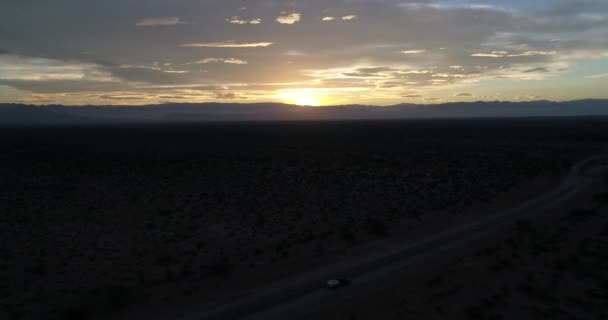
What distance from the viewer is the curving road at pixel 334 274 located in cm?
1015

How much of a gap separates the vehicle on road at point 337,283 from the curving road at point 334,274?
0.58 feet

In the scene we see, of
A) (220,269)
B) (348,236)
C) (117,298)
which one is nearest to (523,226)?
(348,236)

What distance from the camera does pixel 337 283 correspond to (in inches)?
444

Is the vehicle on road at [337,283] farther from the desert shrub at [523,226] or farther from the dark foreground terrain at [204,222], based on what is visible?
the desert shrub at [523,226]

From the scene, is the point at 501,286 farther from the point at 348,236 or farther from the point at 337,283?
the point at 348,236

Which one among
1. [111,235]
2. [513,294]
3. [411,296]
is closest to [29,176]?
[111,235]

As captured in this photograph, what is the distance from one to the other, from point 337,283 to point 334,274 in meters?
1.13

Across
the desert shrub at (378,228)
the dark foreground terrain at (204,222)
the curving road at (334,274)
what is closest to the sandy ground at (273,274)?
the dark foreground terrain at (204,222)

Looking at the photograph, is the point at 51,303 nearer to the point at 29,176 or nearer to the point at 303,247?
the point at 303,247

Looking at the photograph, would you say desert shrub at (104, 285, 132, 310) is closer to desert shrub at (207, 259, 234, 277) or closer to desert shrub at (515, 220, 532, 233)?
desert shrub at (207, 259, 234, 277)

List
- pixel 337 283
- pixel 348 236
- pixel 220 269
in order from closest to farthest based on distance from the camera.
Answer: pixel 337 283 < pixel 220 269 < pixel 348 236

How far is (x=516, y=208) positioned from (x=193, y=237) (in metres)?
16.2

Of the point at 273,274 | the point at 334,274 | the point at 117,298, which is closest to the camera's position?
the point at 117,298

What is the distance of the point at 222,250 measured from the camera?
50.7ft
